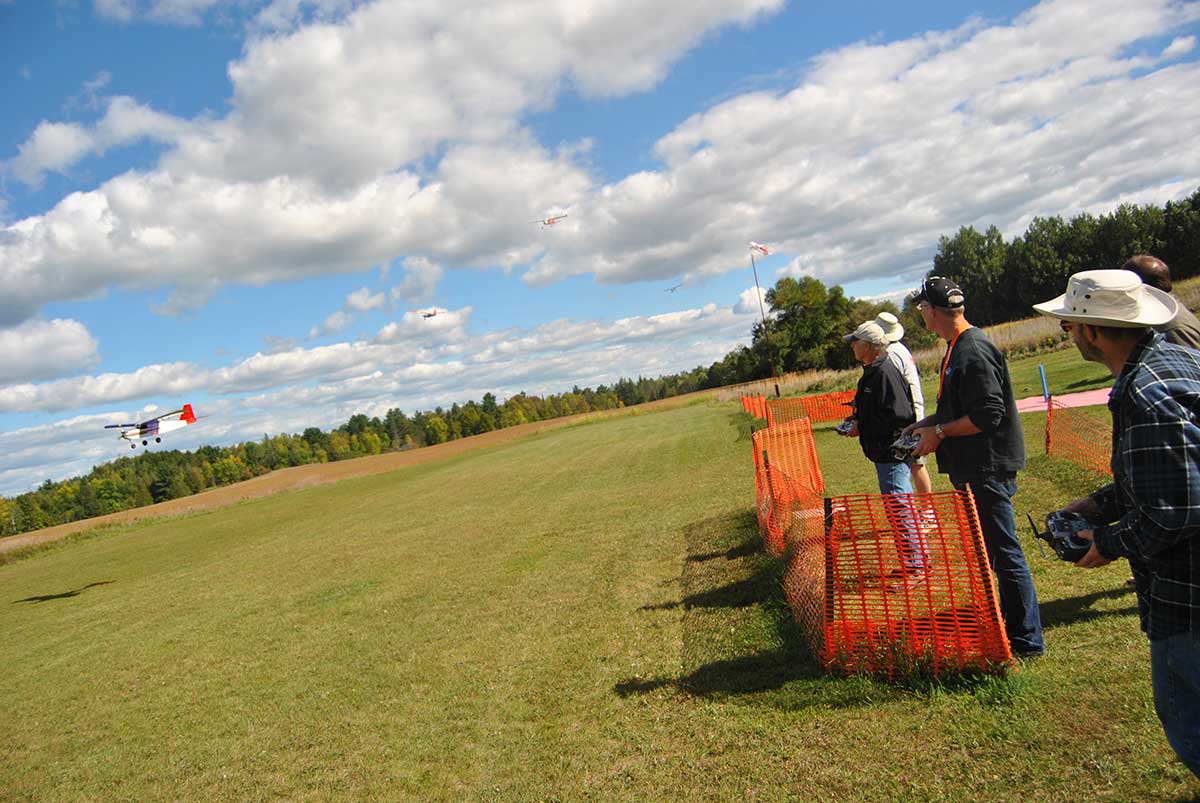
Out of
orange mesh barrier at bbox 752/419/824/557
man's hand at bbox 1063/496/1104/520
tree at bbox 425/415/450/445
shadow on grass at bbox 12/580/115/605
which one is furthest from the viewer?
tree at bbox 425/415/450/445

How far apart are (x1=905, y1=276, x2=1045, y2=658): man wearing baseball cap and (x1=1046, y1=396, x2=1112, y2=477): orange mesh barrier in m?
4.56

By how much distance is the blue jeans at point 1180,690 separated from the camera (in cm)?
207

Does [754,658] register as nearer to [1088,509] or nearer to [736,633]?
[736,633]


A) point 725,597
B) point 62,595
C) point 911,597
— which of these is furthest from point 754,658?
point 62,595

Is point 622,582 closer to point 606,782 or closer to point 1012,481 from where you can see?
point 606,782

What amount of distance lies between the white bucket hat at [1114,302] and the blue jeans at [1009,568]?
6.64 feet

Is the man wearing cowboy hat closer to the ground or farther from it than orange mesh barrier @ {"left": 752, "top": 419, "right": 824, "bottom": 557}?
farther from it

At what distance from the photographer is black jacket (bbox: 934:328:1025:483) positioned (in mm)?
4051

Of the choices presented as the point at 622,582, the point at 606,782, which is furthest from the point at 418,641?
the point at 606,782

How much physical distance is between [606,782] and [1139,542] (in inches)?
121

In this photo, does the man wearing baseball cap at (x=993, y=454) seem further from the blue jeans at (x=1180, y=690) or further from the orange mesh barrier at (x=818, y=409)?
the orange mesh barrier at (x=818, y=409)

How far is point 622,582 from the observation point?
842 centimetres

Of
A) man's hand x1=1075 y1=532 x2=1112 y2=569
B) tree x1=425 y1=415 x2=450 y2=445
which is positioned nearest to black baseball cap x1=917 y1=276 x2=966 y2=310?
man's hand x1=1075 y1=532 x2=1112 y2=569

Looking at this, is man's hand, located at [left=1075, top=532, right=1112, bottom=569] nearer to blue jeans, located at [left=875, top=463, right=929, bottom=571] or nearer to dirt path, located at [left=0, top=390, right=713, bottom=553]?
blue jeans, located at [left=875, top=463, right=929, bottom=571]
